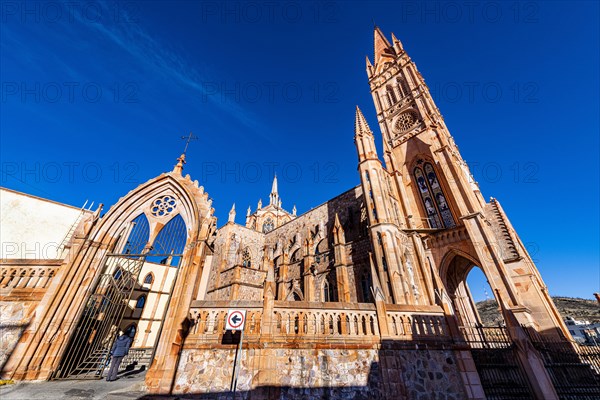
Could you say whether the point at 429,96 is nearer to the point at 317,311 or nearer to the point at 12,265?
the point at 317,311

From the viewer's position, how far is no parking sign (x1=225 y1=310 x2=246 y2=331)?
5.72 meters

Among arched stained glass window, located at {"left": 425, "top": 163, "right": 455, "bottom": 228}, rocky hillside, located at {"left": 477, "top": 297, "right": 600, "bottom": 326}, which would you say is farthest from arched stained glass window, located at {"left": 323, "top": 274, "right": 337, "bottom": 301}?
rocky hillside, located at {"left": 477, "top": 297, "right": 600, "bottom": 326}

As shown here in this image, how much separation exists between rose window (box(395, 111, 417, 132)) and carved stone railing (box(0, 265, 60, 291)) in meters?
26.5

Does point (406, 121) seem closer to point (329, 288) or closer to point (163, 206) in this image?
point (329, 288)

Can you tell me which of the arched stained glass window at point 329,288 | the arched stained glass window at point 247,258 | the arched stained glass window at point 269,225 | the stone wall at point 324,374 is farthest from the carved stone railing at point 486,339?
the arched stained glass window at point 269,225

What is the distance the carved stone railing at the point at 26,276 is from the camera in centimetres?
705

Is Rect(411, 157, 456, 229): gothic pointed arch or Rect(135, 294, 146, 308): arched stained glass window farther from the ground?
Rect(411, 157, 456, 229): gothic pointed arch

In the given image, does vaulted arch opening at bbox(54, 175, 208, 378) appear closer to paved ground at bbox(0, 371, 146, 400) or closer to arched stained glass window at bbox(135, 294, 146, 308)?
paved ground at bbox(0, 371, 146, 400)

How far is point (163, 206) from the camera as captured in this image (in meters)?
9.16

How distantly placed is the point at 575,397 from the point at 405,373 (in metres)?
7.88

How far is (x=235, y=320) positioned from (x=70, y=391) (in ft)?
12.5

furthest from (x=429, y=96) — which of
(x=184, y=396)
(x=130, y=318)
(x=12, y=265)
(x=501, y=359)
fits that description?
(x=130, y=318)

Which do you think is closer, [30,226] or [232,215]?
[30,226]

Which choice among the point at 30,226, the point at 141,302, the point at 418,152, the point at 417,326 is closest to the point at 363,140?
the point at 418,152
